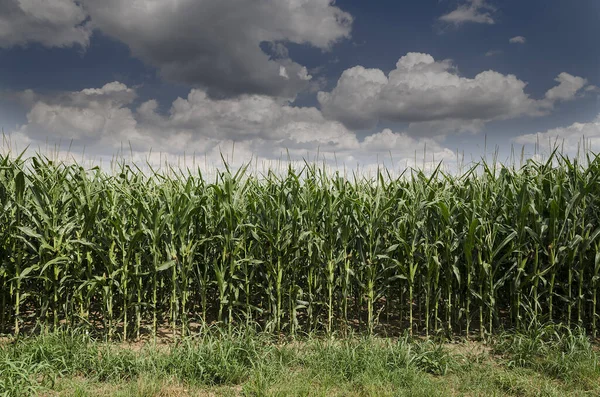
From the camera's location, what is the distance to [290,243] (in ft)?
17.1

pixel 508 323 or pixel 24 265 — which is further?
pixel 508 323

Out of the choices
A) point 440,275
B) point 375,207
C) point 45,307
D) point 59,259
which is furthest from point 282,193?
point 45,307

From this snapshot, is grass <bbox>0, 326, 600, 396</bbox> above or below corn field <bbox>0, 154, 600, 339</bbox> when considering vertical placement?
below

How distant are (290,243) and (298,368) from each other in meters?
1.53

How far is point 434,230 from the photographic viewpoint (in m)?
5.34

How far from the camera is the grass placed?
3795 millimetres

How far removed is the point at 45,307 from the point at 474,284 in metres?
5.58

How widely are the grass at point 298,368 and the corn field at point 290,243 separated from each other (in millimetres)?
471

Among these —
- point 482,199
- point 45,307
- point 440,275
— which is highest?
point 482,199

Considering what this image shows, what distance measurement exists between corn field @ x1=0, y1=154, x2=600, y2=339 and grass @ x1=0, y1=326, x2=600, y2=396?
471mm

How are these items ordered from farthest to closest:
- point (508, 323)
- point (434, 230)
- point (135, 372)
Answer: point (508, 323) < point (434, 230) < point (135, 372)

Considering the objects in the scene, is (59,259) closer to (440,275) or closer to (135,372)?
(135,372)

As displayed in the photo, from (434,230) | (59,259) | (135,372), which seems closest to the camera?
(135,372)

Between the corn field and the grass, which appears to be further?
the corn field
